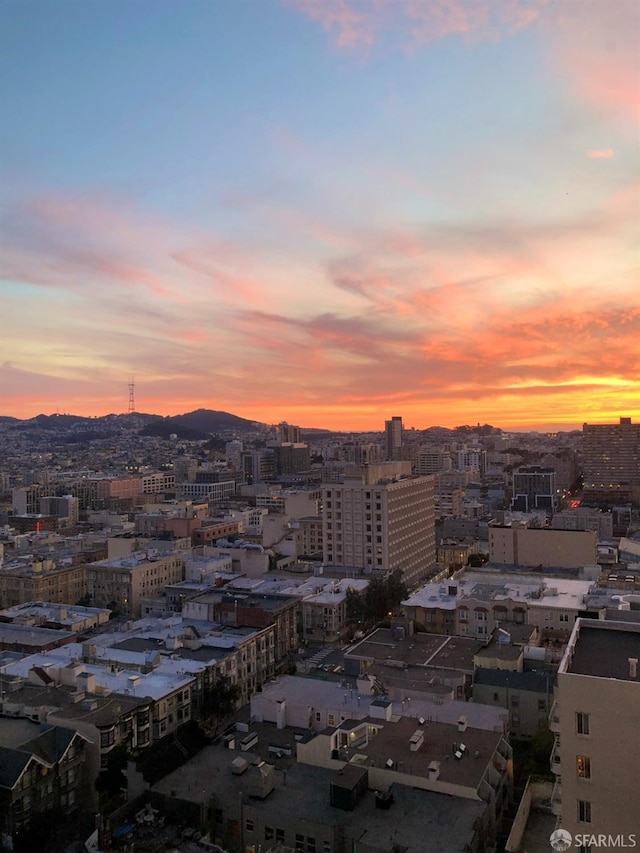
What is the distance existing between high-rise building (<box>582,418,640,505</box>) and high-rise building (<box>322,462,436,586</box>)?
89.6 m

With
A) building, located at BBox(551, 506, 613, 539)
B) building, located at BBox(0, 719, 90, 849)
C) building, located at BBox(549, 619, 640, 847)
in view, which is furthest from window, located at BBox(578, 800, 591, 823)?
building, located at BBox(551, 506, 613, 539)

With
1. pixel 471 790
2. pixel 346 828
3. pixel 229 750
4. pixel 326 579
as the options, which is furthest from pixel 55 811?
pixel 326 579

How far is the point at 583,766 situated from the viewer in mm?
12453

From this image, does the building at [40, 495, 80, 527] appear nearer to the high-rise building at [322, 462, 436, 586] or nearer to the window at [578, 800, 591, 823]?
the high-rise building at [322, 462, 436, 586]

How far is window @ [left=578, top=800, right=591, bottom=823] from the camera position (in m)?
12.4

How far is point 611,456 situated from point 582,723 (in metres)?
139

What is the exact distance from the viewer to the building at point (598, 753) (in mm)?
12148

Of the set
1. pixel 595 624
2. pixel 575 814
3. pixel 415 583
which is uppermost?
pixel 595 624

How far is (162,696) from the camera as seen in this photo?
25703 millimetres

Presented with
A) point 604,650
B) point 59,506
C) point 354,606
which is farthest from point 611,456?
point 604,650

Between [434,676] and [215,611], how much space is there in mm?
12684

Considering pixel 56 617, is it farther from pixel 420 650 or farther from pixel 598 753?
pixel 598 753

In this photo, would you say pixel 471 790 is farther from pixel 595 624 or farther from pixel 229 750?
pixel 229 750

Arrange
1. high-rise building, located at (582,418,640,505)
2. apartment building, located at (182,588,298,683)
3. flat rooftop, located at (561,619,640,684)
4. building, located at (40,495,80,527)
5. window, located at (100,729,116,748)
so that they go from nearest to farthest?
flat rooftop, located at (561,619,640,684)
window, located at (100,729,116,748)
apartment building, located at (182,588,298,683)
building, located at (40,495,80,527)
high-rise building, located at (582,418,640,505)
